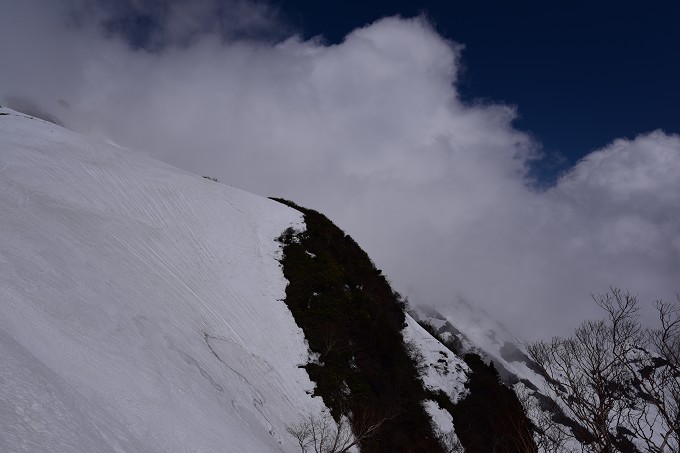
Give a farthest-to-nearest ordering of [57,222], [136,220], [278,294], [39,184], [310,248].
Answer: [310,248] → [278,294] → [136,220] → [39,184] → [57,222]

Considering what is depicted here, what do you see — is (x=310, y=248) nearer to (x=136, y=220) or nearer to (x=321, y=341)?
(x=321, y=341)

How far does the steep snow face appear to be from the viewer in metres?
7.12

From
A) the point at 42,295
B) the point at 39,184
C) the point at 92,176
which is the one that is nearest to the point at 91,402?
the point at 42,295

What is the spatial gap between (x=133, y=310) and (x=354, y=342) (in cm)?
1589

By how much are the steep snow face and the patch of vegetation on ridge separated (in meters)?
1.37

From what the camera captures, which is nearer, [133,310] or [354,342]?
[133,310]

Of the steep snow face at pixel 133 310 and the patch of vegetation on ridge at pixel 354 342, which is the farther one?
the patch of vegetation on ridge at pixel 354 342

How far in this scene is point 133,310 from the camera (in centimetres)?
1358

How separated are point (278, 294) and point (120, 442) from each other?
18.0m

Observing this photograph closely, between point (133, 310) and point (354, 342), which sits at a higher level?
point (354, 342)

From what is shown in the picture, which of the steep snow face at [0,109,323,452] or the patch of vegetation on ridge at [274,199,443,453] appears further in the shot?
the patch of vegetation on ridge at [274,199,443,453]

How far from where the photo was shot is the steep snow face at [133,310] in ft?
23.4

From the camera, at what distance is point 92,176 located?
22.8 meters

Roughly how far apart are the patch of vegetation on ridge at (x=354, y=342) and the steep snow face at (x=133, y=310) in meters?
1.37
